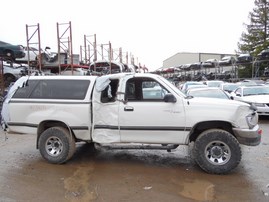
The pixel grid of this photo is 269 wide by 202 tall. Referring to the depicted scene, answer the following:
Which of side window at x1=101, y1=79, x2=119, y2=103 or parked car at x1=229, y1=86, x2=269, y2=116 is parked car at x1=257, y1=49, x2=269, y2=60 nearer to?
Answer: parked car at x1=229, y1=86, x2=269, y2=116

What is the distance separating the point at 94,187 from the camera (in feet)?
16.5

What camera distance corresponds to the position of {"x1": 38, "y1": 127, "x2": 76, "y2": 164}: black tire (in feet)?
20.8

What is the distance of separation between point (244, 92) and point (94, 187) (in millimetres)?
10328

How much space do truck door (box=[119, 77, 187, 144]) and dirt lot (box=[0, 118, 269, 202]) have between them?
650 mm

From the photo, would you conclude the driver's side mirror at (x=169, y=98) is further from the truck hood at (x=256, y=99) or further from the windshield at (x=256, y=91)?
the windshield at (x=256, y=91)

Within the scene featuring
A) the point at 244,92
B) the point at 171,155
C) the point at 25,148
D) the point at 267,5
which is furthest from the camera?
the point at 267,5

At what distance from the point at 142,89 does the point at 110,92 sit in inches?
26.5

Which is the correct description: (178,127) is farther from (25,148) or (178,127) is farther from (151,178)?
(25,148)

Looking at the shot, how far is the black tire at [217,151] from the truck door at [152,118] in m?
0.39

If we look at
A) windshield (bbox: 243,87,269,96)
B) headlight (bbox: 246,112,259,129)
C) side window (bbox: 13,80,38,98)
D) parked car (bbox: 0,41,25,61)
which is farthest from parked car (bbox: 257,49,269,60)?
side window (bbox: 13,80,38,98)

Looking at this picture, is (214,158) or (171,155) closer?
(214,158)

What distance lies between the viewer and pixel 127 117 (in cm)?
599

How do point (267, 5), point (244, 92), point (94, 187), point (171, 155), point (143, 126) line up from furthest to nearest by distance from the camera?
1. point (267, 5)
2. point (244, 92)
3. point (171, 155)
4. point (143, 126)
5. point (94, 187)

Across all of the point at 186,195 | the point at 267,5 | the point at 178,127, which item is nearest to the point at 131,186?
the point at 186,195
